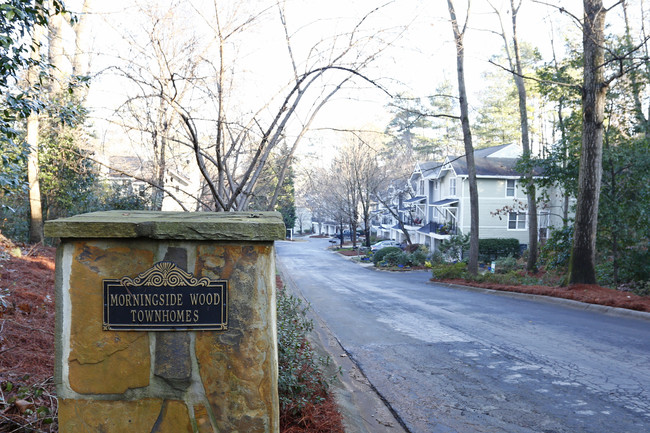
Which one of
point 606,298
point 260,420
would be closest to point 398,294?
point 606,298

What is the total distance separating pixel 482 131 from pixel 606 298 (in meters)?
47.0

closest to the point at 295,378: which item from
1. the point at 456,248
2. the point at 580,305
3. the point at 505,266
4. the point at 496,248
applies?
the point at 580,305

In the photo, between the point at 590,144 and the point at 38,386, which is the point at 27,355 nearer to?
the point at 38,386

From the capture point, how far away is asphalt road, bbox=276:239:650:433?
18.5 ft

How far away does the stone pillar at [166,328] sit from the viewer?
3.06 metres

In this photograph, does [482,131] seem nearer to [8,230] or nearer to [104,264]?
[8,230]

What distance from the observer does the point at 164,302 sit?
308 cm

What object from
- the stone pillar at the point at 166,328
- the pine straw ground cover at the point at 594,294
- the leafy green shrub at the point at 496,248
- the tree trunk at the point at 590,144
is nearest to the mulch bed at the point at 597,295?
the pine straw ground cover at the point at 594,294

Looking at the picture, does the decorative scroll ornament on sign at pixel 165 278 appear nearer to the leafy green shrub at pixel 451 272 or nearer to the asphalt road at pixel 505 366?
the asphalt road at pixel 505 366

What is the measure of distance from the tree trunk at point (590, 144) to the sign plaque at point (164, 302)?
1503 centimetres

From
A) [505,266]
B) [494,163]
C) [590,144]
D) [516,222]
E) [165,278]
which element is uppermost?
[494,163]

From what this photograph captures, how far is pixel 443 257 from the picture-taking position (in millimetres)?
37906

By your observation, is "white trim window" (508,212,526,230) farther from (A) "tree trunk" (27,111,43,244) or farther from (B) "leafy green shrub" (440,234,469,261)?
(A) "tree trunk" (27,111,43,244)

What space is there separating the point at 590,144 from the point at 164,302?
15703 millimetres
